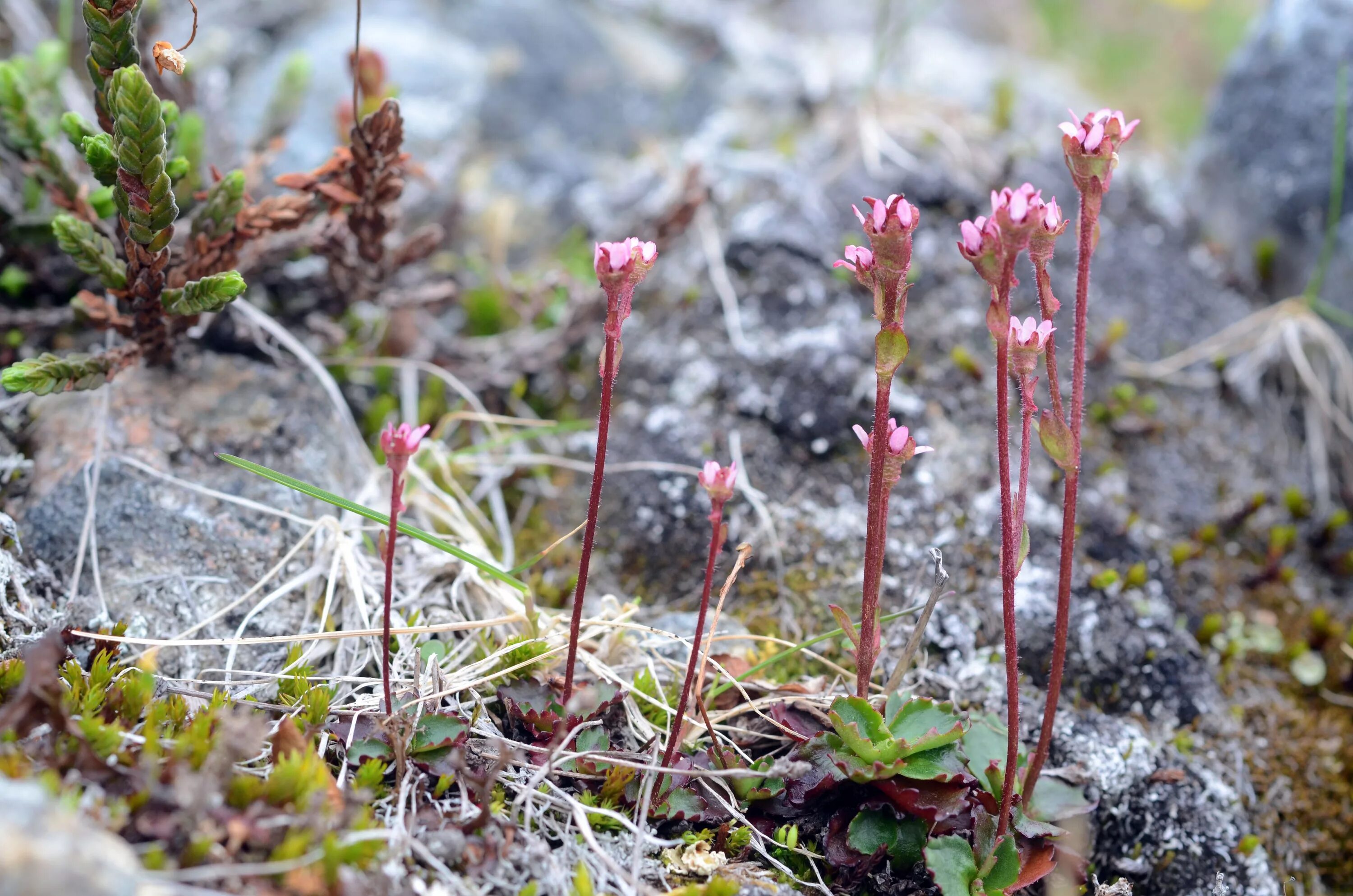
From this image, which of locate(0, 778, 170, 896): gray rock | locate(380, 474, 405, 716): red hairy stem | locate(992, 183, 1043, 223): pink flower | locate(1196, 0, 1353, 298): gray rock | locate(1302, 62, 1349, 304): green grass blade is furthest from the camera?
locate(1196, 0, 1353, 298): gray rock

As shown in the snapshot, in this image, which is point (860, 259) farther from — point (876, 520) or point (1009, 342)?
point (876, 520)

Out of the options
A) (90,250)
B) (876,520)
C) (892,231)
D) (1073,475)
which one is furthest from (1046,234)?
(90,250)

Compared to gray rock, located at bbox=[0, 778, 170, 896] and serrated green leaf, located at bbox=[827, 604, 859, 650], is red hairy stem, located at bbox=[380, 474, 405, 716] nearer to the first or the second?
gray rock, located at bbox=[0, 778, 170, 896]

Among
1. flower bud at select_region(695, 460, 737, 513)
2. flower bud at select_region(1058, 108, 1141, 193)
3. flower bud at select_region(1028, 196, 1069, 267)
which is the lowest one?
flower bud at select_region(695, 460, 737, 513)

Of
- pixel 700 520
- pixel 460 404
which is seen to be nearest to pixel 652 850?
pixel 700 520

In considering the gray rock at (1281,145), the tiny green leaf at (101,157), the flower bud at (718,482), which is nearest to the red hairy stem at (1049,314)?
the flower bud at (718,482)

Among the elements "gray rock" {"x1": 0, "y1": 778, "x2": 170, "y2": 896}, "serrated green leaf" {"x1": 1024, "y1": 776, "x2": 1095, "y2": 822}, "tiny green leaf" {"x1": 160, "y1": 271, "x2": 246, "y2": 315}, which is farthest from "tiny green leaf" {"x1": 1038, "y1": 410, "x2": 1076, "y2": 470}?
"tiny green leaf" {"x1": 160, "y1": 271, "x2": 246, "y2": 315}

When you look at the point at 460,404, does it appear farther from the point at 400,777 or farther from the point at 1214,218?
the point at 1214,218
